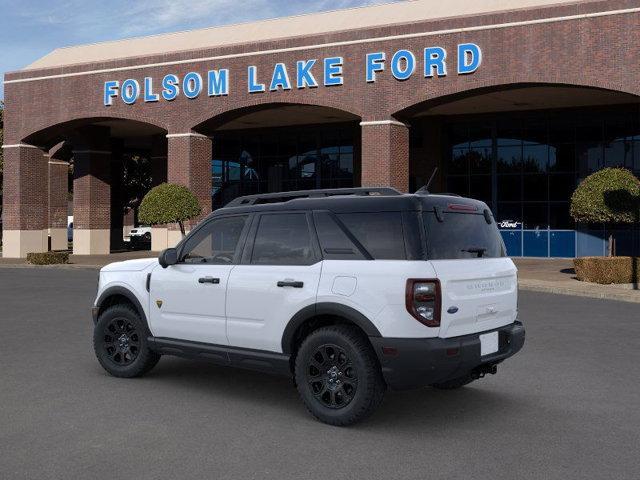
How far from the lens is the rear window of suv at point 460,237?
5902 millimetres

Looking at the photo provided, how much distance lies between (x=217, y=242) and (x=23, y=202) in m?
31.1

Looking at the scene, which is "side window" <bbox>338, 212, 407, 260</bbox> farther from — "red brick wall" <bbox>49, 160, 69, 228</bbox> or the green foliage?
"red brick wall" <bbox>49, 160, 69, 228</bbox>

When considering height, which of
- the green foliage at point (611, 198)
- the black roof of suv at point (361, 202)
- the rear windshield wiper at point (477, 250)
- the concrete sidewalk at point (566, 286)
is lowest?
the concrete sidewalk at point (566, 286)

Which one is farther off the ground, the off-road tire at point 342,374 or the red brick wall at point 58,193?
the red brick wall at point 58,193

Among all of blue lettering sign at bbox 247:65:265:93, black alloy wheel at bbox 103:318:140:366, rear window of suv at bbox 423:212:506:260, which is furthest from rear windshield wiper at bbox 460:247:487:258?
blue lettering sign at bbox 247:65:265:93

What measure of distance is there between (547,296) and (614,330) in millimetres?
5812

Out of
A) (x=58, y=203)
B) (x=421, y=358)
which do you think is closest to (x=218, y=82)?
(x=58, y=203)

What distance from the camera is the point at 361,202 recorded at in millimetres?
6195

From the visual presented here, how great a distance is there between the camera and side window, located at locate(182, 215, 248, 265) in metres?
7.10

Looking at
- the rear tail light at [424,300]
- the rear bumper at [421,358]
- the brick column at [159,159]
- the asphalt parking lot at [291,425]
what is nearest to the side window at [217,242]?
the asphalt parking lot at [291,425]

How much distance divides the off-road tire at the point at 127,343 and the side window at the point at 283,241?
174 cm

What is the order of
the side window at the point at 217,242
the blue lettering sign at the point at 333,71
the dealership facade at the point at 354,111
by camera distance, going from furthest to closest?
1. the blue lettering sign at the point at 333,71
2. the dealership facade at the point at 354,111
3. the side window at the point at 217,242

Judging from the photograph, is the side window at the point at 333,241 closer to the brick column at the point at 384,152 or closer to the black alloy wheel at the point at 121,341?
the black alloy wheel at the point at 121,341

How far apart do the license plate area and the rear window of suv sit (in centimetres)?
68
